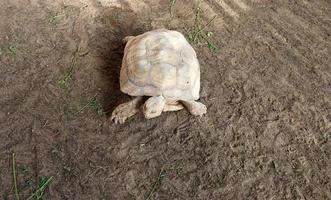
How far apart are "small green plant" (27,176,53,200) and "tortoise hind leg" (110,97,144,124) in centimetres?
76

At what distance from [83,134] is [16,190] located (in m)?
0.70

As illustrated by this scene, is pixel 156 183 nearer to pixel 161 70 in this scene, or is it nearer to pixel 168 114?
pixel 168 114

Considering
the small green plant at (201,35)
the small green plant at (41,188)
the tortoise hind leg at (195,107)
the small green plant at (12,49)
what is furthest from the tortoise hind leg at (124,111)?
the small green plant at (12,49)

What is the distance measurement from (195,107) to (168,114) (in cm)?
27

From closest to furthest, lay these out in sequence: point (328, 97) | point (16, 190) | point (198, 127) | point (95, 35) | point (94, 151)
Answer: point (16, 190) < point (94, 151) < point (198, 127) < point (328, 97) < point (95, 35)

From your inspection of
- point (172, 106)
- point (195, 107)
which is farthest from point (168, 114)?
point (195, 107)

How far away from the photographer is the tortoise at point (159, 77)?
3.08 metres

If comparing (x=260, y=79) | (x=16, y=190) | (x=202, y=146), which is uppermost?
(x=260, y=79)

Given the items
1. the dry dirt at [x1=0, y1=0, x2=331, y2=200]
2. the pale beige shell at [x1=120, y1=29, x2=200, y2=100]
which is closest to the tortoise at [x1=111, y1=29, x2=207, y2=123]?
the pale beige shell at [x1=120, y1=29, x2=200, y2=100]

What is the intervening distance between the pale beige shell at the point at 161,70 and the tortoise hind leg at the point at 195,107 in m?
0.06

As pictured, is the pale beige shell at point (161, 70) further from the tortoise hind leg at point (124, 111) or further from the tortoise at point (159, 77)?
the tortoise hind leg at point (124, 111)

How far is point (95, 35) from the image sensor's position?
397 cm

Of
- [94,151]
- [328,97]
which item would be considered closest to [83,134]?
[94,151]

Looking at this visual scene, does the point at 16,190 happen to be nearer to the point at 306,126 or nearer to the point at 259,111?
the point at 259,111
